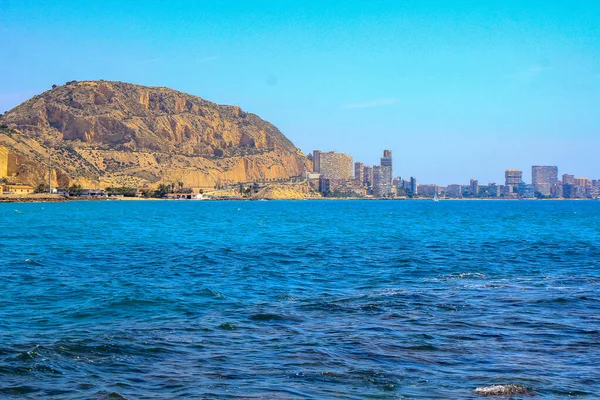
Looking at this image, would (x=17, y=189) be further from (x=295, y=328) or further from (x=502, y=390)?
(x=502, y=390)

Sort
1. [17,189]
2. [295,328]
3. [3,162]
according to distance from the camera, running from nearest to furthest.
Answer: [295,328], [17,189], [3,162]

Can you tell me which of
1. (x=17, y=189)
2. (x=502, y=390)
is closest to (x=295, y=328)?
(x=502, y=390)

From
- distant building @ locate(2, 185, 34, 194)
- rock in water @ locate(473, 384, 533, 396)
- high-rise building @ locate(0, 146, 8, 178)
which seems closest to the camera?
rock in water @ locate(473, 384, 533, 396)

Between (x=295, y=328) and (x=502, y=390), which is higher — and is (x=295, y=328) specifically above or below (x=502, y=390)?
above

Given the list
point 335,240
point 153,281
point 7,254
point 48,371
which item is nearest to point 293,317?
point 48,371

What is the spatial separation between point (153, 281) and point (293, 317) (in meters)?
9.00

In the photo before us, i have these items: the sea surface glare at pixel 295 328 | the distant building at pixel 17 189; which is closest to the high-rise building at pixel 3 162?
the distant building at pixel 17 189

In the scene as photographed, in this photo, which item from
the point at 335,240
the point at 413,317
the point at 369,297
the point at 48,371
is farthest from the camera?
the point at 335,240

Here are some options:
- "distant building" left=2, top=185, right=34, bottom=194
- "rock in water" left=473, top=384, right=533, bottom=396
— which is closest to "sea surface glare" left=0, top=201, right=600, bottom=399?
"rock in water" left=473, top=384, right=533, bottom=396

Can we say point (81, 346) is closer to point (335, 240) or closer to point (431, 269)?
point (431, 269)

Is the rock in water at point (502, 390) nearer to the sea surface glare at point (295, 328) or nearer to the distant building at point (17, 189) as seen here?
the sea surface glare at point (295, 328)

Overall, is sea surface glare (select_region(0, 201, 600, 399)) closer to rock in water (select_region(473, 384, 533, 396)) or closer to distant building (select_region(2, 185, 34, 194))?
rock in water (select_region(473, 384, 533, 396))

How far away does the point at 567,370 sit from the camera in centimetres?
1346

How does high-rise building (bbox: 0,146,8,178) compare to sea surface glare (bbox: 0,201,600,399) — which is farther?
high-rise building (bbox: 0,146,8,178)
